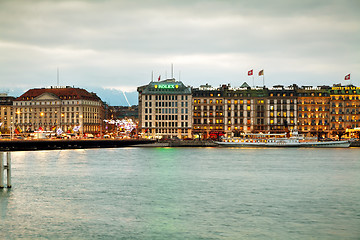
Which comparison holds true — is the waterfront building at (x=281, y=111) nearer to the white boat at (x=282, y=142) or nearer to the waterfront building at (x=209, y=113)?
the white boat at (x=282, y=142)

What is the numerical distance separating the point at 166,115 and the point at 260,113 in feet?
109

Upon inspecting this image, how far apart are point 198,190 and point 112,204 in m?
11.2

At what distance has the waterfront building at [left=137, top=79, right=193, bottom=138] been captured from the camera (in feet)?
587

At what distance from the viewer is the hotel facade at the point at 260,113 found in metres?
177

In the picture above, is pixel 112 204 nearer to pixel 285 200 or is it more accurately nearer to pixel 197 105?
pixel 285 200

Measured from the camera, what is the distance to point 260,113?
17812cm

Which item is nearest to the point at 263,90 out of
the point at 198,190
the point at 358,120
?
the point at 358,120

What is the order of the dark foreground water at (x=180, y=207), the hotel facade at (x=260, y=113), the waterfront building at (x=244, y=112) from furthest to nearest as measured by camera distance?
1. the waterfront building at (x=244, y=112)
2. the hotel facade at (x=260, y=113)
3. the dark foreground water at (x=180, y=207)

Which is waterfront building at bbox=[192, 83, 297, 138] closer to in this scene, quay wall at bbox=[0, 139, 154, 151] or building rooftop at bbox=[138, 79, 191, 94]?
building rooftop at bbox=[138, 79, 191, 94]

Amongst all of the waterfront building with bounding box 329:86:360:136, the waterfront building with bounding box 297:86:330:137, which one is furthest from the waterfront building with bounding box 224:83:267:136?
the waterfront building with bounding box 329:86:360:136

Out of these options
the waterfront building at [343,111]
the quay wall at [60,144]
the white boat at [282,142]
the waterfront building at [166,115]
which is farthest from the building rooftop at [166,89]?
the waterfront building at [343,111]

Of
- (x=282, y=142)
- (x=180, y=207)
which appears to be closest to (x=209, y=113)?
(x=282, y=142)

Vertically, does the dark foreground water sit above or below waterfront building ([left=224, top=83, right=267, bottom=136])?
below

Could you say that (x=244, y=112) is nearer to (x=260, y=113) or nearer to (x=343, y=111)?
(x=260, y=113)
